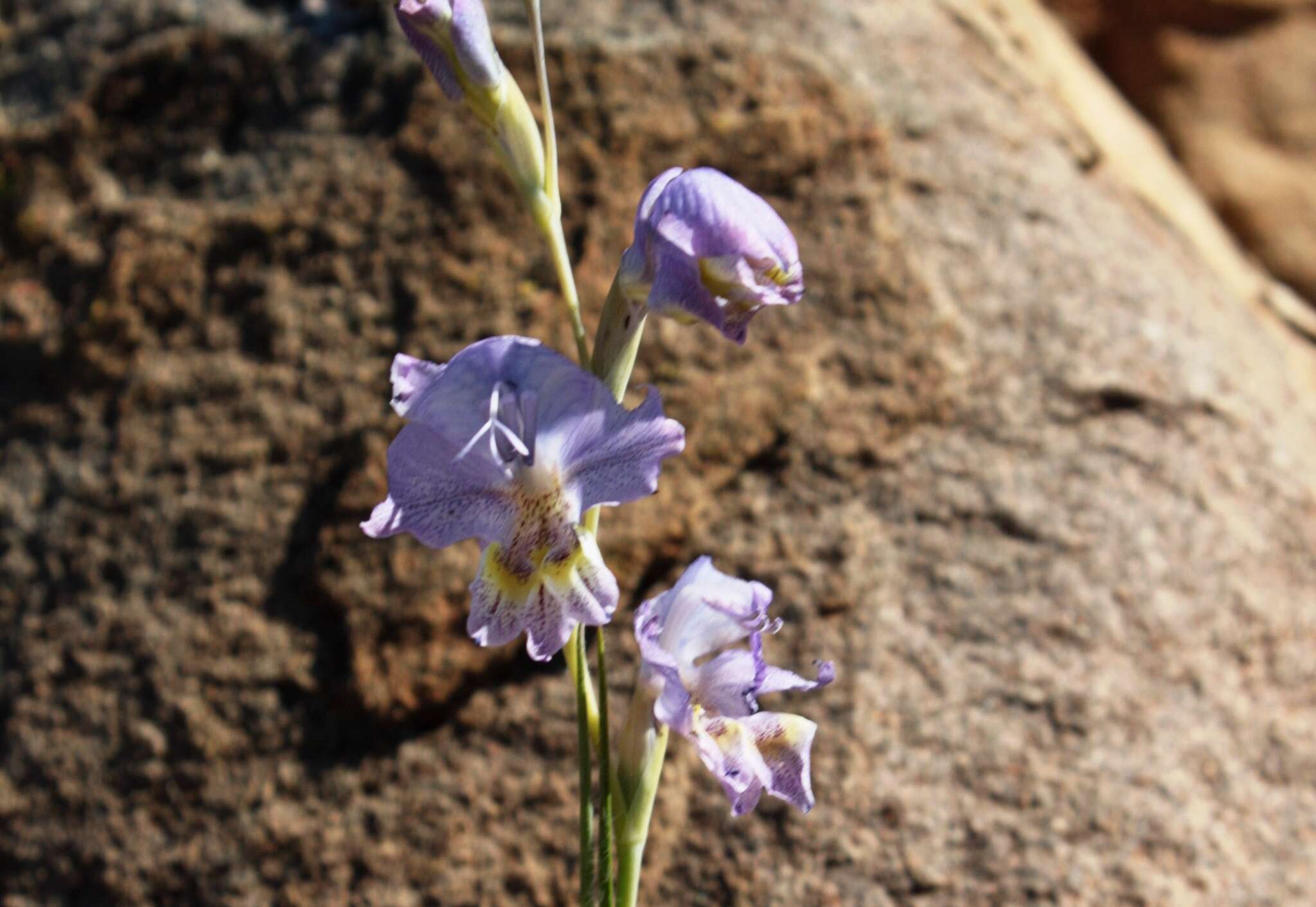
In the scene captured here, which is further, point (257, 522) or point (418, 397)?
point (257, 522)

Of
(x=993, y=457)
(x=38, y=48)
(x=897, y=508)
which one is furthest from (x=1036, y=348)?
(x=38, y=48)

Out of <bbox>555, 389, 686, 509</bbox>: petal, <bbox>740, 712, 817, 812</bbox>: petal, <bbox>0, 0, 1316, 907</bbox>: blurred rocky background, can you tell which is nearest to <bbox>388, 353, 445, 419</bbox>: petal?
<bbox>555, 389, 686, 509</bbox>: petal

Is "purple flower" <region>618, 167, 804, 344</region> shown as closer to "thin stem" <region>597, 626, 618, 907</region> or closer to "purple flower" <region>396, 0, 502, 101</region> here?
"purple flower" <region>396, 0, 502, 101</region>

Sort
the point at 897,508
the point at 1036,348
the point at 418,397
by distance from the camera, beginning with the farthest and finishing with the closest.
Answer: the point at 1036,348 → the point at 897,508 → the point at 418,397

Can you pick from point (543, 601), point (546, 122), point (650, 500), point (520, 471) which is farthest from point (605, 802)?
point (650, 500)

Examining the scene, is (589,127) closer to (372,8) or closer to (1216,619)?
(372,8)

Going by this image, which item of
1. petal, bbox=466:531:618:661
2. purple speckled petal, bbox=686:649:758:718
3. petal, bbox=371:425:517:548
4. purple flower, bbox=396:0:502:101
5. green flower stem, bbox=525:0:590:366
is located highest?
purple flower, bbox=396:0:502:101
